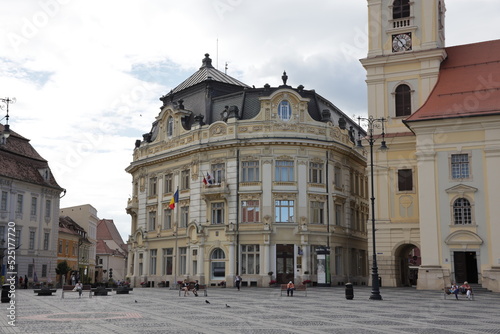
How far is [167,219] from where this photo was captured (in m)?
60.1

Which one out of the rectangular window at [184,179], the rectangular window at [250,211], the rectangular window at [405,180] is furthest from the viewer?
the rectangular window at [184,179]

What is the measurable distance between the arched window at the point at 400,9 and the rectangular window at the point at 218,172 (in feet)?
62.5

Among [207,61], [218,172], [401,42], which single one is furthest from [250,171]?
[401,42]

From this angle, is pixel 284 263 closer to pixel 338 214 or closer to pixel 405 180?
pixel 338 214

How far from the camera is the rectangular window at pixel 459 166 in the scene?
1695 inches

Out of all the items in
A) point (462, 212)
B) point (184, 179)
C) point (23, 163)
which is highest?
point (23, 163)

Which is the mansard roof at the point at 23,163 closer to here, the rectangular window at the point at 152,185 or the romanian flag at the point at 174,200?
the rectangular window at the point at 152,185

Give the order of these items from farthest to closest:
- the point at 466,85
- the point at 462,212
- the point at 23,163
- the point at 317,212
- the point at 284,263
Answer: the point at 23,163 → the point at 317,212 → the point at 284,263 → the point at 466,85 → the point at 462,212

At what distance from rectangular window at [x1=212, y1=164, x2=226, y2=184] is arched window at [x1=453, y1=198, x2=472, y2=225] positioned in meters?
20.5

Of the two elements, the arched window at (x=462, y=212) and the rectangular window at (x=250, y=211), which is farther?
the rectangular window at (x=250, y=211)

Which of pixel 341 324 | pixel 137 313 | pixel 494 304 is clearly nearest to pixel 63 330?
pixel 137 313

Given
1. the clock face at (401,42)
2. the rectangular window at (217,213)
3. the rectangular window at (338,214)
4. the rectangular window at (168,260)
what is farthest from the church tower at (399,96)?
the rectangular window at (168,260)

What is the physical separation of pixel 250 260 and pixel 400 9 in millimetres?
23805

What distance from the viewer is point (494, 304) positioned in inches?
1161
